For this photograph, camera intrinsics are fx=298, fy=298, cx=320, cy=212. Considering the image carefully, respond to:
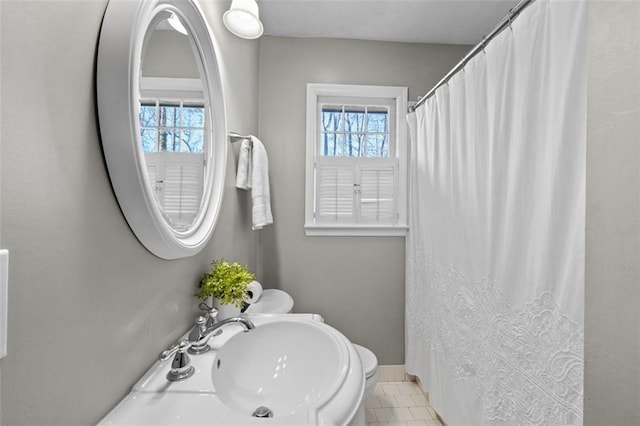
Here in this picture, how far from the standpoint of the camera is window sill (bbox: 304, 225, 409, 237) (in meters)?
2.15

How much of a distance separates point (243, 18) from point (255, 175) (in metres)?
0.71

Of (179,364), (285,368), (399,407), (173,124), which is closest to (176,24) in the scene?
(173,124)

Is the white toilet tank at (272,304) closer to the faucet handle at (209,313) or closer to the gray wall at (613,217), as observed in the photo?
the faucet handle at (209,313)

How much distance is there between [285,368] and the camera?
979 mm

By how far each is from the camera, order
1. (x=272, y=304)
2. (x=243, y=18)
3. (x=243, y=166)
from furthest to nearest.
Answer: (x=272, y=304), (x=243, y=166), (x=243, y=18)

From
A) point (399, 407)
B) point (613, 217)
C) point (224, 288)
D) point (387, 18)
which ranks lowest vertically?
point (399, 407)

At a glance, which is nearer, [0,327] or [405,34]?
[0,327]

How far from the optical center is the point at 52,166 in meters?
0.47

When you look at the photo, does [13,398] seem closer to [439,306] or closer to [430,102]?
[439,306]

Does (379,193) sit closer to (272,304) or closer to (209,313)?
(272,304)

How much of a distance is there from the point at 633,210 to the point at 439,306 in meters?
1.17

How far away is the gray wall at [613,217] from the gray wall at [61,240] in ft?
3.47

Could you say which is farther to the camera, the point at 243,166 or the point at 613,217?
the point at 243,166

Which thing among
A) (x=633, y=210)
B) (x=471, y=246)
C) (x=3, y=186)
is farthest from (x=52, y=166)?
(x=471, y=246)
